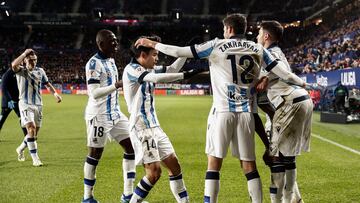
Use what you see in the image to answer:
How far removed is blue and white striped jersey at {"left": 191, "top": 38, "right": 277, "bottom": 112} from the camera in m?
5.01

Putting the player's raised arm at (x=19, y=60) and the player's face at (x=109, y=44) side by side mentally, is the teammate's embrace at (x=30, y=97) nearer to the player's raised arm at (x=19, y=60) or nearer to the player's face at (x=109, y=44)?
the player's raised arm at (x=19, y=60)

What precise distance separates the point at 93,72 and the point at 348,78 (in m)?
Result: 16.3

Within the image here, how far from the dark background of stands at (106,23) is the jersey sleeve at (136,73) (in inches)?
1940

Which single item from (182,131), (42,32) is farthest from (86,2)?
(182,131)

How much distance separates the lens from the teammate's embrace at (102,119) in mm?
6441

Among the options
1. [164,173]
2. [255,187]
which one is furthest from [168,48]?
[164,173]

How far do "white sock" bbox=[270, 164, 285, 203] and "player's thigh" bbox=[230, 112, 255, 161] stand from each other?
746 mm

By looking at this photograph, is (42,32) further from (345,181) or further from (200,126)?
(345,181)

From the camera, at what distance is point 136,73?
214 inches

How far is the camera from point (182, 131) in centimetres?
1628

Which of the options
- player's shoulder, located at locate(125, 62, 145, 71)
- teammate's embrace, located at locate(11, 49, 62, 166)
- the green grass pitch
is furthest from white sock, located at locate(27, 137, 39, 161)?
player's shoulder, located at locate(125, 62, 145, 71)

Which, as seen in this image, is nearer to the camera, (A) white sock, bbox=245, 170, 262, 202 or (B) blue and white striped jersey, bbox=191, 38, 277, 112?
(B) blue and white striped jersey, bbox=191, 38, 277, 112

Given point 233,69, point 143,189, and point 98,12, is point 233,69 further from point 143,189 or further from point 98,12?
point 98,12

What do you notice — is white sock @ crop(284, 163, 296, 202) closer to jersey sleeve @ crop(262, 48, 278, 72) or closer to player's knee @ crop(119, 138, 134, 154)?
jersey sleeve @ crop(262, 48, 278, 72)
